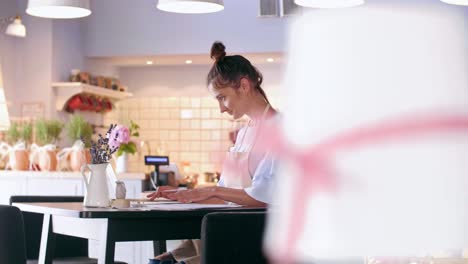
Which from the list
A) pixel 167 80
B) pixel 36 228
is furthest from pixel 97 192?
pixel 167 80

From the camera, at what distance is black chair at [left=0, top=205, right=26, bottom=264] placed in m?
3.28

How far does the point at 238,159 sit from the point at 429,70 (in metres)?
2.68

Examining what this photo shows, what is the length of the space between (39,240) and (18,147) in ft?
8.73

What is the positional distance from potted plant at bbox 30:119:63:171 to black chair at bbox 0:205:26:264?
10.9ft

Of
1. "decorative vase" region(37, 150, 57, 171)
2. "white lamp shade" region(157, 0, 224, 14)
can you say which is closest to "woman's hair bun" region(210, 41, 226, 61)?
"white lamp shade" region(157, 0, 224, 14)

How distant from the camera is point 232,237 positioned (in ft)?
8.61

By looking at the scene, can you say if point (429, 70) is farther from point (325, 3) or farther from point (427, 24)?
point (325, 3)

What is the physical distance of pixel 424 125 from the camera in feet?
1.78

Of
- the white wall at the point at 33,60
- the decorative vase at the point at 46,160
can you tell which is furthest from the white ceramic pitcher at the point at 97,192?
the white wall at the point at 33,60

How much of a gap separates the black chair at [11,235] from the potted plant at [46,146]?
10.9 ft

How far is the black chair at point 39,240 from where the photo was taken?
4184 mm

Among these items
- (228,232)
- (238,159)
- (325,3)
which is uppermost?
(325,3)

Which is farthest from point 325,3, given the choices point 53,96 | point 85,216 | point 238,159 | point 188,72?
point 188,72

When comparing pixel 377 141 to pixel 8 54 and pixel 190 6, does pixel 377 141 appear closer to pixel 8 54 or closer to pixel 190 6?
→ pixel 190 6
